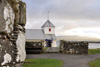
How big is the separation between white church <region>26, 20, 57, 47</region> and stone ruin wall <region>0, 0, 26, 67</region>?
43.2m

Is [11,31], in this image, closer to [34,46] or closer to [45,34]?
[34,46]

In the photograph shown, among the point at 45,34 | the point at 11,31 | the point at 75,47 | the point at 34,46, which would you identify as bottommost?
the point at 75,47

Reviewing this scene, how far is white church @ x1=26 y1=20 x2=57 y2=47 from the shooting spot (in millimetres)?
46681

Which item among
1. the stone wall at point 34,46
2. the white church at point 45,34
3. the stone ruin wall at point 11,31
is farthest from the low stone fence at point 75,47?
the white church at point 45,34

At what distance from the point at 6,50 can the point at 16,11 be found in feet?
2.52

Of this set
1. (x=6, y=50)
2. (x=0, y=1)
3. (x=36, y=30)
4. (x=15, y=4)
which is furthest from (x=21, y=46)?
(x=36, y=30)

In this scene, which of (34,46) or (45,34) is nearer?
(34,46)

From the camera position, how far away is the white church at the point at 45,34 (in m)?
46.7

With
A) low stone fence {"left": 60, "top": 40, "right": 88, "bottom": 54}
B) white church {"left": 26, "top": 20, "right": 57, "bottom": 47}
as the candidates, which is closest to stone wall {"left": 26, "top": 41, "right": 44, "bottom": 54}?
low stone fence {"left": 60, "top": 40, "right": 88, "bottom": 54}

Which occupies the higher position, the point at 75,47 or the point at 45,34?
the point at 45,34

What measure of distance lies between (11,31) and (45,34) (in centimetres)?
4717

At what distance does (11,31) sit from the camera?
271 cm

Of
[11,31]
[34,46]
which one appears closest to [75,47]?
[34,46]

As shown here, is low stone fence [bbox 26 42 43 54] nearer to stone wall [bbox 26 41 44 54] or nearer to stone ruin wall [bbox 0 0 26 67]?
stone wall [bbox 26 41 44 54]
